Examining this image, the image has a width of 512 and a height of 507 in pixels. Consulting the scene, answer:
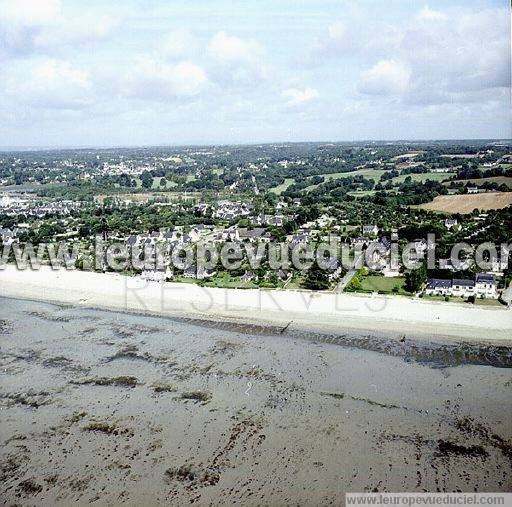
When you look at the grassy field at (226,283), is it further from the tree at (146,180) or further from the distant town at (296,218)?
the tree at (146,180)

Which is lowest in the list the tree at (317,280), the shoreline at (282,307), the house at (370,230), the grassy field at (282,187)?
the shoreline at (282,307)

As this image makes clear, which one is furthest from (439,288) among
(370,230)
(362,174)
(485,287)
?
(362,174)

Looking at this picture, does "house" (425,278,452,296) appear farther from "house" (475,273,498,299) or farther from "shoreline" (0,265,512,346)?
"shoreline" (0,265,512,346)

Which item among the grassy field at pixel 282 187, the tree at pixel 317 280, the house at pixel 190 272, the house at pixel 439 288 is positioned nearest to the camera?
the house at pixel 439 288

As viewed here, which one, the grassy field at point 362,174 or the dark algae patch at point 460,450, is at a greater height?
the grassy field at point 362,174

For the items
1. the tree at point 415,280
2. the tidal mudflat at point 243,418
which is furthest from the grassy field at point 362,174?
the tidal mudflat at point 243,418

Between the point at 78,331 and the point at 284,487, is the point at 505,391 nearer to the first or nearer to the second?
the point at 284,487

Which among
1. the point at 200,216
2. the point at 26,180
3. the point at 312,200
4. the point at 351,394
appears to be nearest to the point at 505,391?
the point at 351,394
